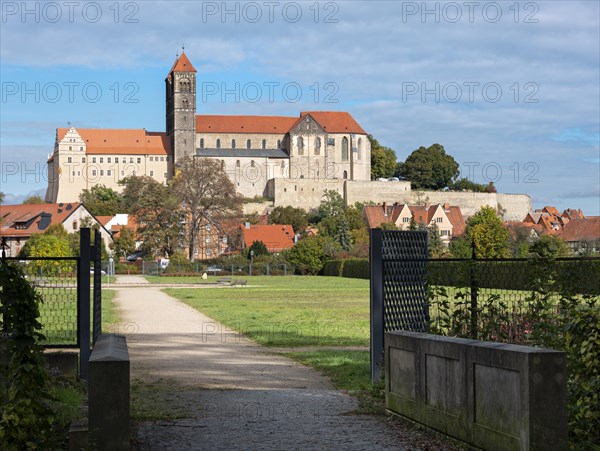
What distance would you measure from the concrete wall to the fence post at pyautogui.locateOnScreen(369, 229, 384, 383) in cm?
248

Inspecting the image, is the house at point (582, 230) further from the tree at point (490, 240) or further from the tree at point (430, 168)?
the tree at point (430, 168)

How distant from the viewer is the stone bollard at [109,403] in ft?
25.3

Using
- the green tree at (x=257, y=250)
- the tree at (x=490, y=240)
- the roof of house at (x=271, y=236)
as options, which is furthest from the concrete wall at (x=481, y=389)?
the roof of house at (x=271, y=236)

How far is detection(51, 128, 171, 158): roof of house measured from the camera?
181250 millimetres

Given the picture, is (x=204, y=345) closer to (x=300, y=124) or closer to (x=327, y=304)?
(x=327, y=304)

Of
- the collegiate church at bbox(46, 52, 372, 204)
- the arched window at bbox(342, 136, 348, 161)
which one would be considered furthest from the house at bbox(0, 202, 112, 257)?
the arched window at bbox(342, 136, 348, 161)

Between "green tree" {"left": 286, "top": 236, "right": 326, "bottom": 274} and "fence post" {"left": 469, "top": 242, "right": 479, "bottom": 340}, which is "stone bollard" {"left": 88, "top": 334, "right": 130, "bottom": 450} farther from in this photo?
"green tree" {"left": 286, "top": 236, "right": 326, "bottom": 274}

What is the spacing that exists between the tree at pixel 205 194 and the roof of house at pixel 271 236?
1196 inches

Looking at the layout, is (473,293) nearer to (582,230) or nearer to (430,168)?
(582,230)

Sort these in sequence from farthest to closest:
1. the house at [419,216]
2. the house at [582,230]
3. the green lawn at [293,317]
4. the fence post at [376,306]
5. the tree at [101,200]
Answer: the tree at [101,200] < the house at [419,216] < the house at [582,230] < the green lawn at [293,317] < the fence post at [376,306]

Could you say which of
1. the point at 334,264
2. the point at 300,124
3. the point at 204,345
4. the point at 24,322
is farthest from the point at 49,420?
the point at 300,124

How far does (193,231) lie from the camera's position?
302 ft

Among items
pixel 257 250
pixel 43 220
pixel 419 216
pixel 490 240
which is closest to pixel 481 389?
pixel 490 240

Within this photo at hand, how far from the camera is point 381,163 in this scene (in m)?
186
